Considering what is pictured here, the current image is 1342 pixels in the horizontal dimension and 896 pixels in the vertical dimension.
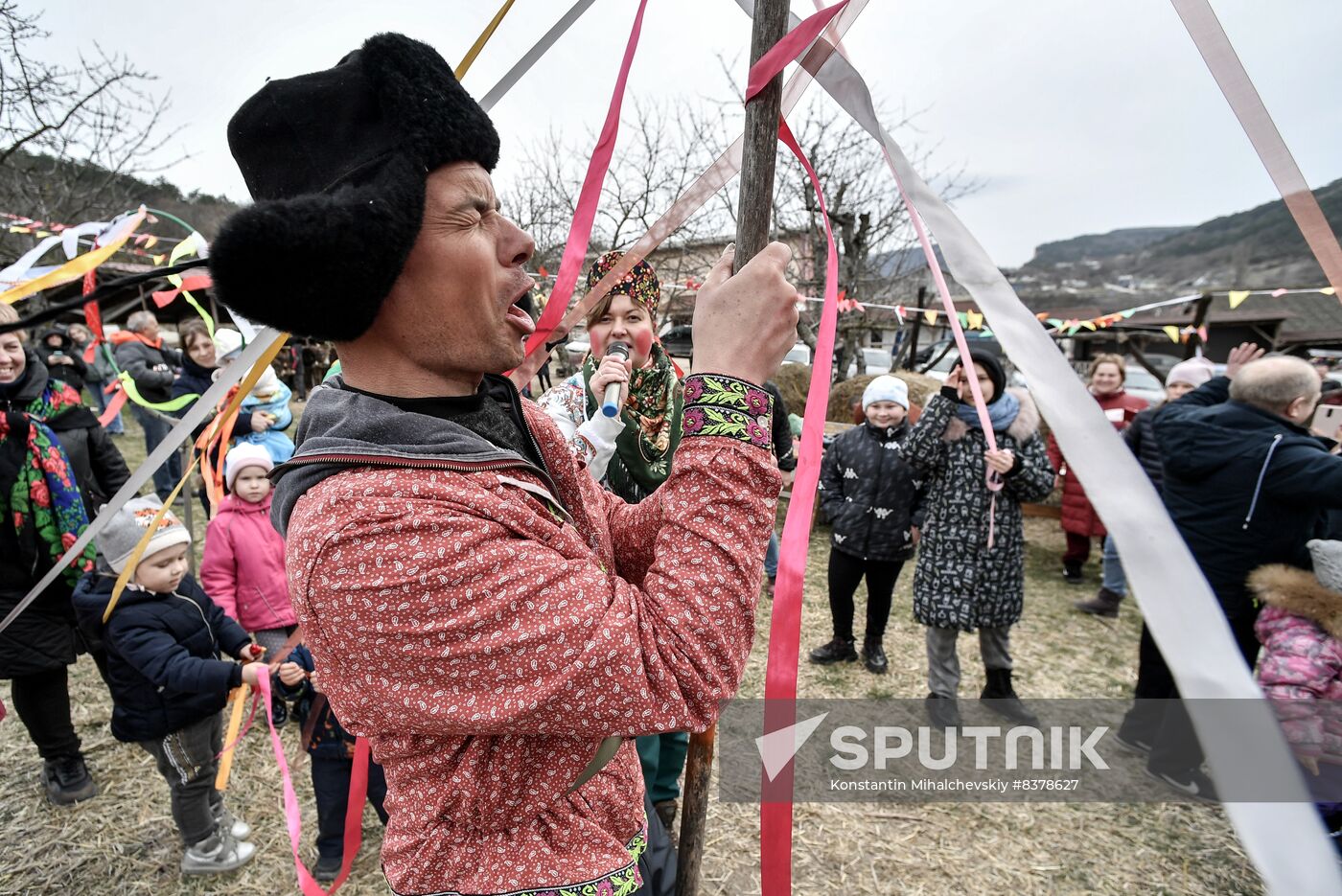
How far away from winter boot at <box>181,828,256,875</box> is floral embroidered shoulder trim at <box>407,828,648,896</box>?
247 cm

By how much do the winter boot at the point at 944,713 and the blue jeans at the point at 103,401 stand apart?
10.2 meters

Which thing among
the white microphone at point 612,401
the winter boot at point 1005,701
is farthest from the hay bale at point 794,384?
the white microphone at point 612,401

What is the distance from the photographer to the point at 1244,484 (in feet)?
9.91

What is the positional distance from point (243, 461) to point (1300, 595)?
15.6 feet

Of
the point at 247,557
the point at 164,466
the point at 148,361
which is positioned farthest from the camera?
the point at 164,466

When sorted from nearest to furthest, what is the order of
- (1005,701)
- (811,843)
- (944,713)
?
(811,843) < (944,713) < (1005,701)

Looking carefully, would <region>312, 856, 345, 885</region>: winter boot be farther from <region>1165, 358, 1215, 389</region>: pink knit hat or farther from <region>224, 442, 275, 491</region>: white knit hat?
<region>1165, 358, 1215, 389</region>: pink knit hat

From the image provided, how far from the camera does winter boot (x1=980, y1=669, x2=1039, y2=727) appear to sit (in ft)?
12.8

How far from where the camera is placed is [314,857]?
2.84 m

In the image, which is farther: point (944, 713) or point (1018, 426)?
point (944, 713)

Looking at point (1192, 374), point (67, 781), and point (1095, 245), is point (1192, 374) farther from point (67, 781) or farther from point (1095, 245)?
point (1095, 245)

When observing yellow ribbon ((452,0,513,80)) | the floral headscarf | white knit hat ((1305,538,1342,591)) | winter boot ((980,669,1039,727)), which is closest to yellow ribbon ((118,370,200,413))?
the floral headscarf

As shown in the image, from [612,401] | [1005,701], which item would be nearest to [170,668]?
[612,401]

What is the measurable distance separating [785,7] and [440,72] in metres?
0.57
